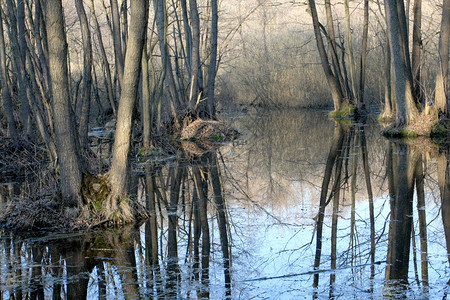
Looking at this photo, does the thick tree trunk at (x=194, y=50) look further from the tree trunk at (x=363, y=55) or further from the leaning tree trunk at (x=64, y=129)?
the leaning tree trunk at (x=64, y=129)

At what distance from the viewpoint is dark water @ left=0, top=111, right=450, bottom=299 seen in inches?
162

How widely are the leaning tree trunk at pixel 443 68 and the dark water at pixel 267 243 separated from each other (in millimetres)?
3942

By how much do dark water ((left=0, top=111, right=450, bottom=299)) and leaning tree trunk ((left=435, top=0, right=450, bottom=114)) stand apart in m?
3.94

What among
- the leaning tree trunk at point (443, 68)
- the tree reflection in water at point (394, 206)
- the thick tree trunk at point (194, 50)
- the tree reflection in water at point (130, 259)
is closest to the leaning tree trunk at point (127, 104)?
the tree reflection in water at point (130, 259)

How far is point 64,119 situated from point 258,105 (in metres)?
28.4

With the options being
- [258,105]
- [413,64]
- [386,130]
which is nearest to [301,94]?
[258,105]

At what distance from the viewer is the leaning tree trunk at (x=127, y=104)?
646cm

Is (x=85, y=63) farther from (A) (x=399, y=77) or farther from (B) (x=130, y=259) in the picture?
(A) (x=399, y=77)

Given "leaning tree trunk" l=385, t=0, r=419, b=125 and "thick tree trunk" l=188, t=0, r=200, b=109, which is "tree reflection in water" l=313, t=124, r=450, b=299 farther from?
"thick tree trunk" l=188, t=0, r=200, b=109

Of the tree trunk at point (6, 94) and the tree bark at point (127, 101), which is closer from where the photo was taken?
the tree bark at point (127, 101)

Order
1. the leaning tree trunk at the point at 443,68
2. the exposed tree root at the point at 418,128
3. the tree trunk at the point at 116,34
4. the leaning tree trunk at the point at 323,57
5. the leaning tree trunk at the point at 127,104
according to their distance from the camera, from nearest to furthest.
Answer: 1. the leaning tree trunk at the point at 127,104
2. the leaning tree trunk at the point at 443,68
3. the exposed tree root at the point at 418,128
4. the tree trunk at the point at 116,34
5. the leaning tree trunk at the point at 323,57

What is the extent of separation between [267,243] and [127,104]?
8.40ft

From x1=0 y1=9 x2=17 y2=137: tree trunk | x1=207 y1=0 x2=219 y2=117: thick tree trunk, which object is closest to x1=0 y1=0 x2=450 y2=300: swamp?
x1=0 y1=9 x2=17 y2=137: tree trunk

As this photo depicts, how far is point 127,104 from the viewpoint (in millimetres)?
6586
